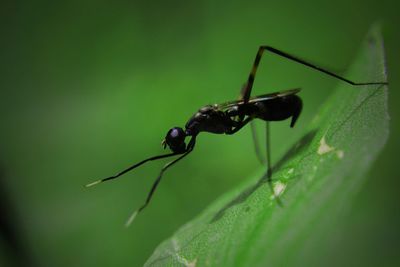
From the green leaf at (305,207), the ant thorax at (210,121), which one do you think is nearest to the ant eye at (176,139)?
the ant thorax at (210,121)

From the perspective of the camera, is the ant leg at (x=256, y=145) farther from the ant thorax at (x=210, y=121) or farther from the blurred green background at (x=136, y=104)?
the ant thorax at (x=210, y=121)

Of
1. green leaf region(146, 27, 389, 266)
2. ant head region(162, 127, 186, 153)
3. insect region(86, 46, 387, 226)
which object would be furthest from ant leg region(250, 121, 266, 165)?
green leaf region(146, 27, 389, 266)

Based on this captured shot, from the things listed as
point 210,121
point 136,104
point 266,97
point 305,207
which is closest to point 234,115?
point 210,121

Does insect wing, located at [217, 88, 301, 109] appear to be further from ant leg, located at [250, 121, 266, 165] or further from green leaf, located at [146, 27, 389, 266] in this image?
green leaf, located at [146, 27, 389, 266]

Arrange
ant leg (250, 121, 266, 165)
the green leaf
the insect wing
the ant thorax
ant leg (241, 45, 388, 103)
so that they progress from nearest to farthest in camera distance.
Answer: the green leaf, ant leg (241, 45, 388, 103), the insect wing, the ant thorax, ant leg (250, 121, 266, 165)

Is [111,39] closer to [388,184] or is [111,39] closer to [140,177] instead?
[140,177]

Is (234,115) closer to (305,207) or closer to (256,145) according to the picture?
(256,145)
